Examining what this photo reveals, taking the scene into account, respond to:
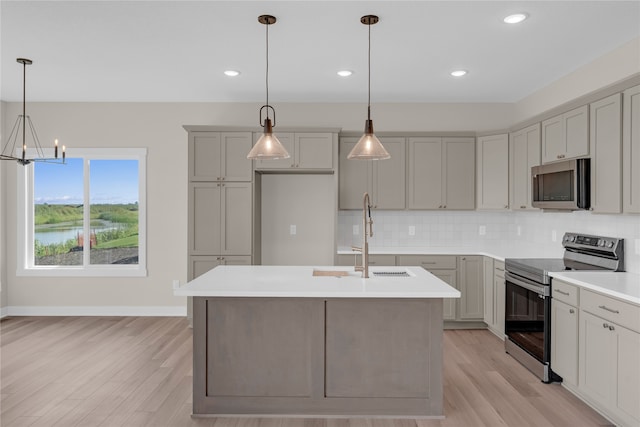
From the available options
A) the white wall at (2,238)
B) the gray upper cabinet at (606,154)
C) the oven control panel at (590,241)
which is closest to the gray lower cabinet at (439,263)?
Result: the oven control panel at (590,241)

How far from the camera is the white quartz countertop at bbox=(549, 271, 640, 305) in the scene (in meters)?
2.61

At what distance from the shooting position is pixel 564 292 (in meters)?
3.20

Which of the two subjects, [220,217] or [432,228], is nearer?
[220,217]

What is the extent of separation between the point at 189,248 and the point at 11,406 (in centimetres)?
224

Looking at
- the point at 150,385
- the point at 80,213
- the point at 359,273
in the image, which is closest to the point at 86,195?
the point at 80,213

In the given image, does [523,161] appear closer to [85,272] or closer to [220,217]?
[220,217]

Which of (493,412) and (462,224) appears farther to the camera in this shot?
(462,224)

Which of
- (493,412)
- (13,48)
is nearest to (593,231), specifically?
(493,412)

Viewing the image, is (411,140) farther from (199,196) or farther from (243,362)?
(243,362)

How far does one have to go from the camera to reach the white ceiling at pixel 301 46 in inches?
116

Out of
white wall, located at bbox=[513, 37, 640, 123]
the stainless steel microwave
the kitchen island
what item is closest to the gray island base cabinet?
the kitchen island

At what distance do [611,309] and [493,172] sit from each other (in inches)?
102

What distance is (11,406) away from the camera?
3.04 metres

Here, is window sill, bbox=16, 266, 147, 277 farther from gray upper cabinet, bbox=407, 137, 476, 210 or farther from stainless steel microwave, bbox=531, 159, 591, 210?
stainless steel microwave, bbox=531, 159, 591, 210
